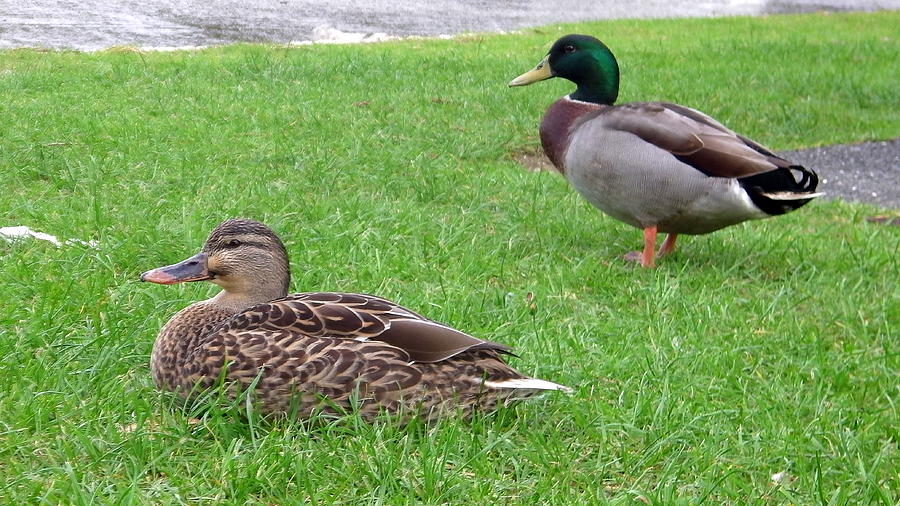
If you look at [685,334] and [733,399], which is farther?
[685,334]

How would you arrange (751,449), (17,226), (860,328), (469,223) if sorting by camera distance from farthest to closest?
1. (469,223)
2. (17,226)
3. (860,328)
4. (751,449)

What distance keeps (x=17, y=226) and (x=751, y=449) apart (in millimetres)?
3461

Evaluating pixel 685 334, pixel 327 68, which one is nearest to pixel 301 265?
pixel 685 334

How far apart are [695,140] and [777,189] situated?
468 millimetres

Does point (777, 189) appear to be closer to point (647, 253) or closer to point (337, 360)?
point (647, 253)

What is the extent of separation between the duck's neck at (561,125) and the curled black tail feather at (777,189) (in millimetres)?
966

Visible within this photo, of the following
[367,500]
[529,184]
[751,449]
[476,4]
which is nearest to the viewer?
[367,500]

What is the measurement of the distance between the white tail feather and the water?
965cm

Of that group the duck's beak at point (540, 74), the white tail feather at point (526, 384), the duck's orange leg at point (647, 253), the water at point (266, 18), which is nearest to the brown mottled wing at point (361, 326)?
the white tail feather at point (526, 384)

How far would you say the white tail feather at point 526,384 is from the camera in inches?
119

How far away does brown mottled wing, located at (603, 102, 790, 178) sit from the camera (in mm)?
5184

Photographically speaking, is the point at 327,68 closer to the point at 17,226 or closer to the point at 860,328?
the point at 17,226

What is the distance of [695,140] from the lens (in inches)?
208

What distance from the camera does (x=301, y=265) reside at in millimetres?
4547
